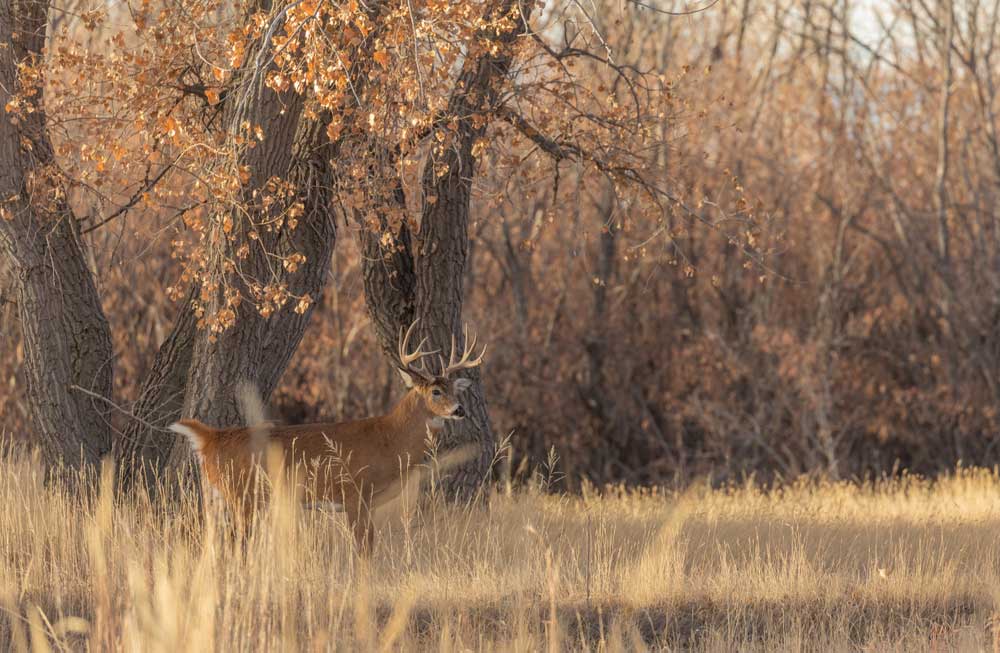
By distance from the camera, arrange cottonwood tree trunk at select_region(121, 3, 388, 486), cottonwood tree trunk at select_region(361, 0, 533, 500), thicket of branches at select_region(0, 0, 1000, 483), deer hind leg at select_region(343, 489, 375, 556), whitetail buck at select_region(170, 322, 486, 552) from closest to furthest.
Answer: whitetail buck at select_region(170, 322, 486, 552) < deer hind leg at select_region(343, 489, 375, 556) < cottonwood tree trunk at select_region(121, 3, 388, 486) < cottonwood tree trunk at select_region(361, 0, 533, 500) < thicket of branches at select_region(0, 0, 1000, 483)

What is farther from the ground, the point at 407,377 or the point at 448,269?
the point at 448,269

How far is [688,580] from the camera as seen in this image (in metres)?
8.68

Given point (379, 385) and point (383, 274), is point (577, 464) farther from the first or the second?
point (383, 274)

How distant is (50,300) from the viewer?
35.5ft

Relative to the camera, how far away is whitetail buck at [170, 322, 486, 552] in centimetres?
946

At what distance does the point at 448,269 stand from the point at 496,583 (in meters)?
3.97

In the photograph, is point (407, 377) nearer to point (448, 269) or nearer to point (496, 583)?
point (448, 269)

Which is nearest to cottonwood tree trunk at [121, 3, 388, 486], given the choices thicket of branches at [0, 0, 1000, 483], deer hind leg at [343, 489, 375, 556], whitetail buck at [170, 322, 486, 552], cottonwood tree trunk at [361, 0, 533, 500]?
whitetail buck at [170, 322, 486, 552]

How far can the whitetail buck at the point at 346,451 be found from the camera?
9.46 metres

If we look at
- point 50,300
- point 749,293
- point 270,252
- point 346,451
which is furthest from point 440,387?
point 749,293

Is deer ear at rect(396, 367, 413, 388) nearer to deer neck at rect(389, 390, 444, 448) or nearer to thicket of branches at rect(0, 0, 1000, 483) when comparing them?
deer neck at rect(389, 390, 444, 448)

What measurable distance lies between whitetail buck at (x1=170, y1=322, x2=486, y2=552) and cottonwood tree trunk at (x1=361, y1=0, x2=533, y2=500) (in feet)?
4.99

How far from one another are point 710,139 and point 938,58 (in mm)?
4479

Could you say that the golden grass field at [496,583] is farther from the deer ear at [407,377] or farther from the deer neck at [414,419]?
the deer ear at [407,377]
